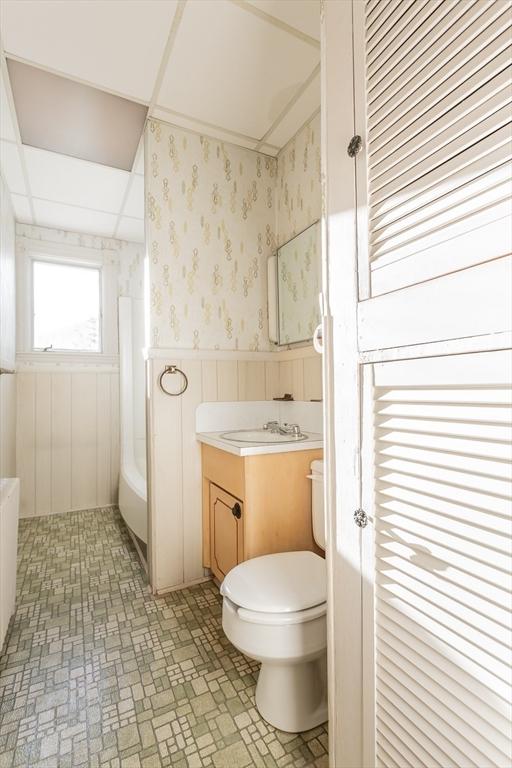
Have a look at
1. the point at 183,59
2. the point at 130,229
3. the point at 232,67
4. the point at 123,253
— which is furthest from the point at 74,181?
the point at 232,67

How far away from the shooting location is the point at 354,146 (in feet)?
2.77

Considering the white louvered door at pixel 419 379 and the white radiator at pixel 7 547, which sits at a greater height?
the white louvered door at pixel 419 379

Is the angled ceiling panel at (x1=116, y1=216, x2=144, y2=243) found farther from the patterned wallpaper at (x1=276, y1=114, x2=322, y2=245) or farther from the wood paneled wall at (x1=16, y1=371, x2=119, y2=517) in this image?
the patterned wallpaper at (x1=276, y1=114, x2=322, y2=245)

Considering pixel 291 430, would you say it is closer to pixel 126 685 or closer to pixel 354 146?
pixel 126 685

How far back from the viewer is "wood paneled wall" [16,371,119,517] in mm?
3141

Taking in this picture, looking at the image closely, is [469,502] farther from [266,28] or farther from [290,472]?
[266,28]

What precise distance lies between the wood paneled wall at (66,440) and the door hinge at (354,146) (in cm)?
310

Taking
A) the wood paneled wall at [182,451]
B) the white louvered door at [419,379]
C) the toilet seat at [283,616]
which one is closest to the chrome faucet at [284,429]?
the wood paneled wall at [182,451]

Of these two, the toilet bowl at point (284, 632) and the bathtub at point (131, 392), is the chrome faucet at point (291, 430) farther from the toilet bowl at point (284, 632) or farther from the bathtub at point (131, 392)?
the bathtub at point (131, 392)

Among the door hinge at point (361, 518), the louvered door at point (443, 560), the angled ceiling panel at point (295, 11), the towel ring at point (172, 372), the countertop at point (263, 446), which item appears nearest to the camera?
the louvered door at point (443, 560)

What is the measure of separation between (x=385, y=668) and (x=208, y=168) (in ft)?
7.87

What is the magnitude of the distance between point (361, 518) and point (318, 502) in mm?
804

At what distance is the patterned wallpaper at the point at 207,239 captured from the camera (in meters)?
2.03

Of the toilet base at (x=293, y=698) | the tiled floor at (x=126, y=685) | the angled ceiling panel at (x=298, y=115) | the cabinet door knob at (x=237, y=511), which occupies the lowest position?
the tiled floor at (x=126, y=685)
